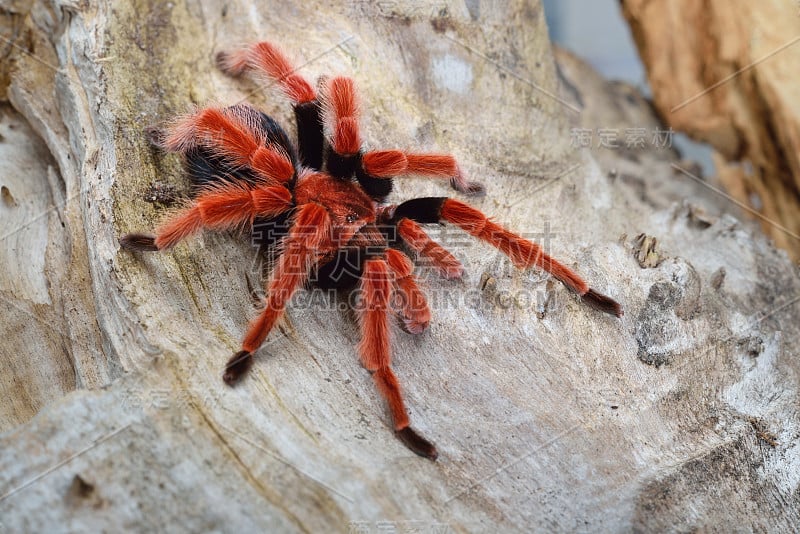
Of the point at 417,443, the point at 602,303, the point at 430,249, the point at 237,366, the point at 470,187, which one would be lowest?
the point at 417,443

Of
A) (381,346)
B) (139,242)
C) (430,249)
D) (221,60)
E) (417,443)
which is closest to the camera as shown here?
(417,443)

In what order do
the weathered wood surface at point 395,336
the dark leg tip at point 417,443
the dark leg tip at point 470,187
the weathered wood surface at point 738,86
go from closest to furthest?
1. the weathered wood surface at point 395,336
2. the dark leg tip at point 417,443
3. the dark leg tip at point 470,187
4. the weathered wood surface at point 738,86

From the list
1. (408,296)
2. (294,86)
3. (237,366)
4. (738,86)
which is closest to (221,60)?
(294,86)

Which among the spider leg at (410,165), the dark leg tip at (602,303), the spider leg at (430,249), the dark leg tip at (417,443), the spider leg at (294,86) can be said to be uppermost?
the spider leg at (294,86)

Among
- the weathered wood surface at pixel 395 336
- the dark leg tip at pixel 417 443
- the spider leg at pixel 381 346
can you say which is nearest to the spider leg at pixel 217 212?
the weathered wood surface at pixel 395 336

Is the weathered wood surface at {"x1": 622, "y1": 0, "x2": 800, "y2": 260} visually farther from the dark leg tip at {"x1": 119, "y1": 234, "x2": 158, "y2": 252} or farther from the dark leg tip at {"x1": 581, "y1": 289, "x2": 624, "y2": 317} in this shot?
the dark leg tip at {"x1": 119, "y1": 234, "x2": 158, "y2": 252}

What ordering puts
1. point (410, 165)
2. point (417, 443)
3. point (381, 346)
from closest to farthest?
point (417, 443)
point (381, 346)
point (410, 165)

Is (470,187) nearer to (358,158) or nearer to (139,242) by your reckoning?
(358,158)

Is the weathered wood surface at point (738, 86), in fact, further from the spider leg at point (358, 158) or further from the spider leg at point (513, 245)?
the spider leg at point (358, 158)
